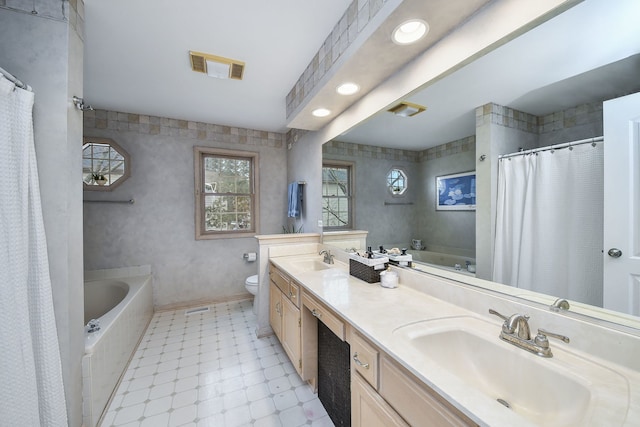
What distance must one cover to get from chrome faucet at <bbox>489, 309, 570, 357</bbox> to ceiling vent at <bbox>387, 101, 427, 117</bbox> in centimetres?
110

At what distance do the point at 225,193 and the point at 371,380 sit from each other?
10.1 ft

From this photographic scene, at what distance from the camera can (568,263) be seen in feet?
2.86

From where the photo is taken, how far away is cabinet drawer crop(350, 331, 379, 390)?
92cm

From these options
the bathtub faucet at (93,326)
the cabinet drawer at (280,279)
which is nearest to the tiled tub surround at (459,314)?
the cabinet drawer at (280,279)

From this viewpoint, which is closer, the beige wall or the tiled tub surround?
the tiled tub surround

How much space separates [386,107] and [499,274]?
1.13 m

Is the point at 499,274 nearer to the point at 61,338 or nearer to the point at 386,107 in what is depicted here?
the point at 386,107

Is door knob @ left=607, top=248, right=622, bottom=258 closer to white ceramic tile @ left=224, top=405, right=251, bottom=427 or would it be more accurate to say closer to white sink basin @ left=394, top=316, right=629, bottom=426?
white sink basin @ left=394, top=316, right=629, bottom=426

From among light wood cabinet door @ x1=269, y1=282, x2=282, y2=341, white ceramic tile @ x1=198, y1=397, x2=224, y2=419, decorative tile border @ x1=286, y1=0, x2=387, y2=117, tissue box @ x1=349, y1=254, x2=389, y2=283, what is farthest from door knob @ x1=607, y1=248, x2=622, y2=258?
white ceramic tile @ x1=198, y1=397, x2=224, y2=419

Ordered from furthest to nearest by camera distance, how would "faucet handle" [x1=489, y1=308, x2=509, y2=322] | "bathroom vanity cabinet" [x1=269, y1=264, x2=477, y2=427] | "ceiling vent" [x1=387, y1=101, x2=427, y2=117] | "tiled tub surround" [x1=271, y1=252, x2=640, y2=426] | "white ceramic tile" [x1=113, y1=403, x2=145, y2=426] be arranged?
1. "white ceramic tile" [x1=113, y1=403, x2=145, y2=426]
2. "ceiling vent" [x1=387, y1=101, x2=427, y2=117]
3. "faucet handle" [x1=489, y1=308, x2=509, y2=322]
4. "bathroom vanity cabinet" [x1=269, y1=264, x2=477, y2=427]
5. "tiled tub surround" [x1=271, y1=252, x2=640, y2=426]

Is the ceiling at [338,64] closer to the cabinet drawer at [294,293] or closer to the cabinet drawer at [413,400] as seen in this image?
the cabinet drawer at [413,400]

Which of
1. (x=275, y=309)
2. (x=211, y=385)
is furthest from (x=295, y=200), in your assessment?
(x=211, y=385)

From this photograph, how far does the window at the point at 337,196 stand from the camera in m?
1.97

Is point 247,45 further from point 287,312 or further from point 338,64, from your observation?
point 287,312
